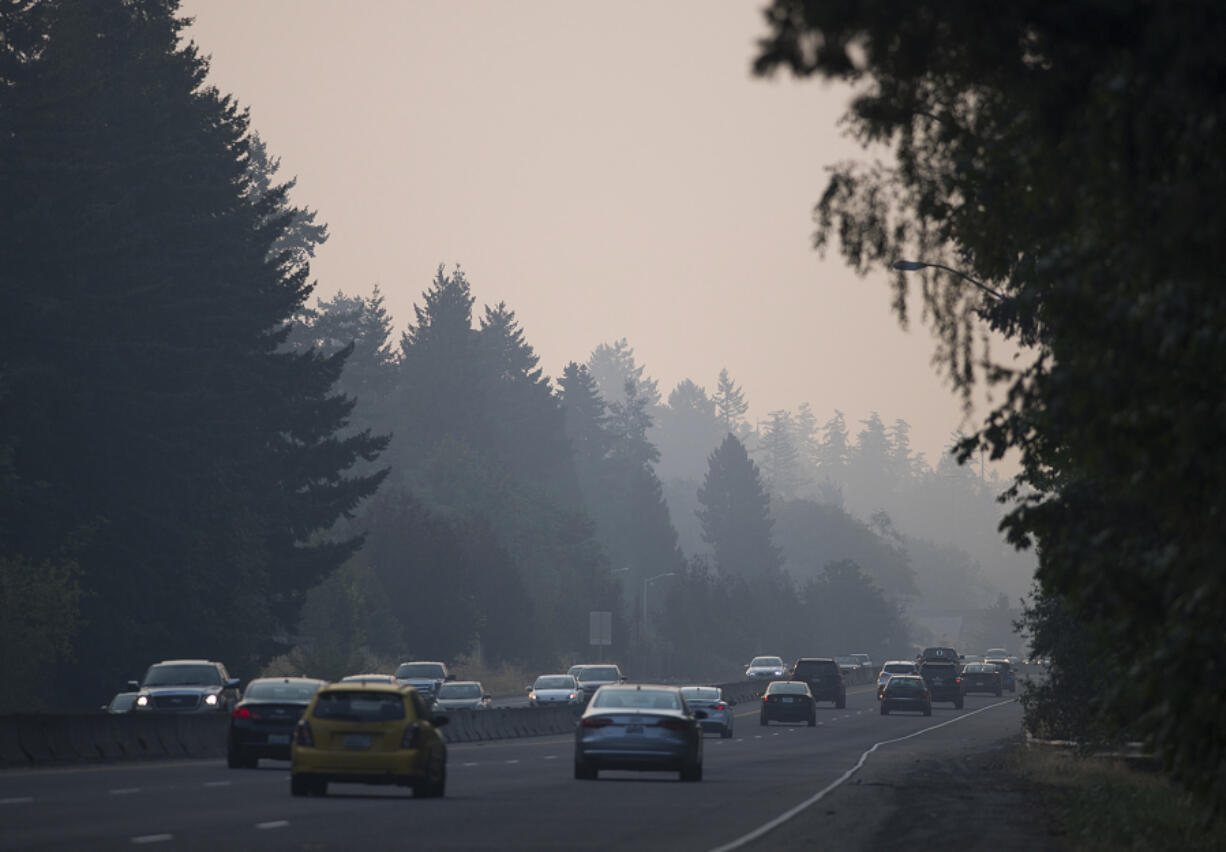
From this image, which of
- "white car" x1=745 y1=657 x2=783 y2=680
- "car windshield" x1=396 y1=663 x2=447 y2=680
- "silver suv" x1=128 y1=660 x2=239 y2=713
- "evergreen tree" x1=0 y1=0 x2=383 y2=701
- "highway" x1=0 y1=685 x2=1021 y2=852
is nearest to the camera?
"highway" x1=0 y1=685 x2=1021 y2=852

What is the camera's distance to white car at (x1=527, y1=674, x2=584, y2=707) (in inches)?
2382

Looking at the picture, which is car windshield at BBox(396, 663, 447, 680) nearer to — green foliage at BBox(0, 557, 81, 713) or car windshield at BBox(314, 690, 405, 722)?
green foliage at BBox(0, 557, 81, 713)

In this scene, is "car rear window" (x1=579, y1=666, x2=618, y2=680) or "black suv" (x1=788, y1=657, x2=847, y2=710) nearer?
"car rear window" (x1=579, y1=666, x2=618, y2=680)

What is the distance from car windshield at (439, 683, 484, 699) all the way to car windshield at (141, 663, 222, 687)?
15.6m

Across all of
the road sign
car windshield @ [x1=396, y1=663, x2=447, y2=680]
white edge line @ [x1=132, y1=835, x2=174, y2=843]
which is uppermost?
the road sign

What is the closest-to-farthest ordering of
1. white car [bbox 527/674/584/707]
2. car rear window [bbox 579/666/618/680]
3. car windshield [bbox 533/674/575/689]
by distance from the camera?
white car [bbox 527/674/584/707], car windshield [bbox 533/674/575/689], car rear window [bbox 579/666/618/680]

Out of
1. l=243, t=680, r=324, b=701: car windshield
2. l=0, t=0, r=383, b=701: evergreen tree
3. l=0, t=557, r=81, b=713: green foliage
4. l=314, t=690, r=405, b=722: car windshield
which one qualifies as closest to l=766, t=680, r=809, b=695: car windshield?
l=0, t=0, r=383, b=701: evergreen tree

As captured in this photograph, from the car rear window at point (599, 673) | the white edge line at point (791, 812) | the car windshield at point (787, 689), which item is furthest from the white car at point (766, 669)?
the white edge line at point (791, 812)

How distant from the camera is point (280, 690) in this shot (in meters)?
29.7

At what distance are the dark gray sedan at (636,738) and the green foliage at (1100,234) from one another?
15089 mm

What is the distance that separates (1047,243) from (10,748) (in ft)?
69.6

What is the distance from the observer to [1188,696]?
1090 cm

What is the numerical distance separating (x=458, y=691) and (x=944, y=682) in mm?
29736

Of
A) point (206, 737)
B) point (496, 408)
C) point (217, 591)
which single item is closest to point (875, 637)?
point (496, 408)
